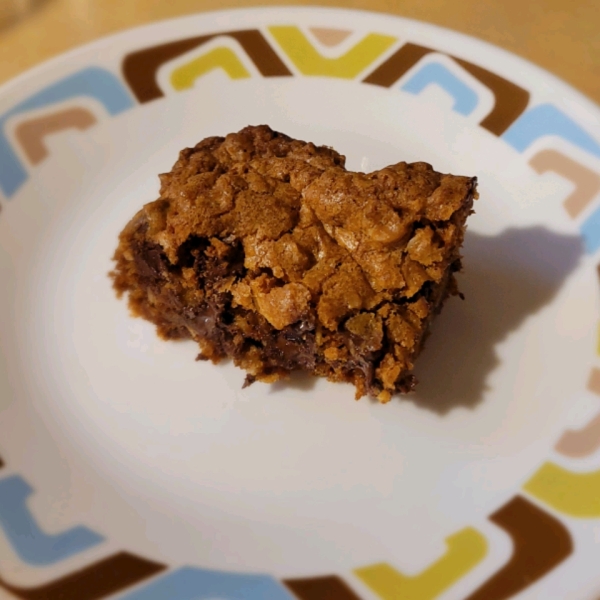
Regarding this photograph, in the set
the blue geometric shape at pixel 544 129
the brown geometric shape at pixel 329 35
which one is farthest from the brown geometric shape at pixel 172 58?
the blue geometric shape at pixel 544 129

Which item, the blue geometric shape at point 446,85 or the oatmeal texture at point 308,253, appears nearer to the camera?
the oatmeal texture at point 308,253

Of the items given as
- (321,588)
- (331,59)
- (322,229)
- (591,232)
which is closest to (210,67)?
(331,59)

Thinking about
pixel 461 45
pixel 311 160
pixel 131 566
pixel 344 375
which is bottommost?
pixel 131 566

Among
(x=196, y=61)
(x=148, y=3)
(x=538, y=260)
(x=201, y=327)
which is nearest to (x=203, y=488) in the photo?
(x=201, y=327)

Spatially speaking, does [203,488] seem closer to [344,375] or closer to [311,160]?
[344,375]

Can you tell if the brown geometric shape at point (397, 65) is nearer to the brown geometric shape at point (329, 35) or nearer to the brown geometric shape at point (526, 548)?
the brown geometric shape at point (329, 35)

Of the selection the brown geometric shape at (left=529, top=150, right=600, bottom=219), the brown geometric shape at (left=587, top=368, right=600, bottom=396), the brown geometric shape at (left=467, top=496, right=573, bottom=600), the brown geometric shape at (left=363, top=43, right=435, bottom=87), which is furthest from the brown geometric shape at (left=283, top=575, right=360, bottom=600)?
the brown geometric shape at (left=363, top=43, right=435, bottom=87)

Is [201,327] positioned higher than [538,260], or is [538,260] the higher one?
[201,327]

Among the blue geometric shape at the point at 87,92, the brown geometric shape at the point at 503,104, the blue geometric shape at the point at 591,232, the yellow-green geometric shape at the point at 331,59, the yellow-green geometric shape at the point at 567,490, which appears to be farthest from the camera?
the yellow-green geometric shape at the point at 331,59
